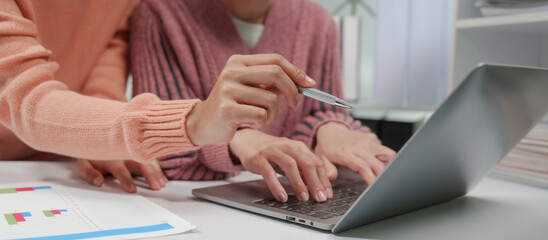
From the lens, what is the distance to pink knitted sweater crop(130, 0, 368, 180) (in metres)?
0.80

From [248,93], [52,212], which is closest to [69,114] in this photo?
[52,212]

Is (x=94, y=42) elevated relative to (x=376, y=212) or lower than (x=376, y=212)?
elevated

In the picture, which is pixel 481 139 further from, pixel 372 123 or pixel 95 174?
pixel 372 123

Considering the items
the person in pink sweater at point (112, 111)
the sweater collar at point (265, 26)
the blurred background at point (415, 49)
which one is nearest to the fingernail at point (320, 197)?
the person in pink sweater at point (112, 111)

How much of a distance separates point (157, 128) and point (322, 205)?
208mm

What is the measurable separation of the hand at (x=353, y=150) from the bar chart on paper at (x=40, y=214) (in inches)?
14.6

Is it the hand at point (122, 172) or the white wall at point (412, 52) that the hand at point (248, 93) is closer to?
the hand at point (122, 172)

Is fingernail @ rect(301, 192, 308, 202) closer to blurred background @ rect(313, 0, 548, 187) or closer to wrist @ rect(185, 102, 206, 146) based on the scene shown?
wrist @ rect(185, 102, 206, 146)

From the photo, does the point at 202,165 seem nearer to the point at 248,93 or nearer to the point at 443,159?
the point at 248,93

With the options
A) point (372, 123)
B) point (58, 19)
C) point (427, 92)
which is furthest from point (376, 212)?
point (427, 92)

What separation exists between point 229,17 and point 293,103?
1.41 feet

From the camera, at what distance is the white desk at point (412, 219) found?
507 mm

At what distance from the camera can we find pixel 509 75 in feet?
1.59

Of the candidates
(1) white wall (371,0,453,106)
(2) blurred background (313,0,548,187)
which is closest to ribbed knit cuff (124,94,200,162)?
(2) blurred background (313,0,548,187)
